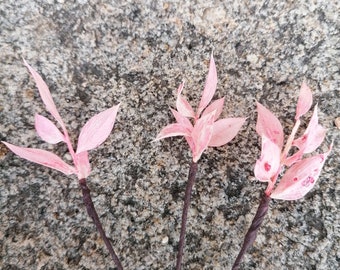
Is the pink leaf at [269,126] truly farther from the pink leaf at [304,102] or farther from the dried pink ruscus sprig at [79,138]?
the dried pink ruscus sprig at [79,138]

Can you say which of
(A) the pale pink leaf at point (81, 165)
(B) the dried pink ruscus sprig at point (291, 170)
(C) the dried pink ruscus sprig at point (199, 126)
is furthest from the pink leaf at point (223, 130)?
(A) the pale pink leaf at point (81, 165)

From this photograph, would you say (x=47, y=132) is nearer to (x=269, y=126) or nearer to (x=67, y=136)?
(x=67, y=136)

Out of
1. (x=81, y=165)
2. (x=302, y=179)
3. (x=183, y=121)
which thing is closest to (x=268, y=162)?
(x=302, y=179)

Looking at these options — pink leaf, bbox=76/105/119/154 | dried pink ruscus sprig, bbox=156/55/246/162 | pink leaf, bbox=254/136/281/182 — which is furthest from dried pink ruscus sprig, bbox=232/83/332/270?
pink leaf, bbox=76/105/119/154

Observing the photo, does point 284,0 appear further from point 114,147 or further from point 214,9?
point 114,147

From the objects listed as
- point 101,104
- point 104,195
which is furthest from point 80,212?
point 101,104
